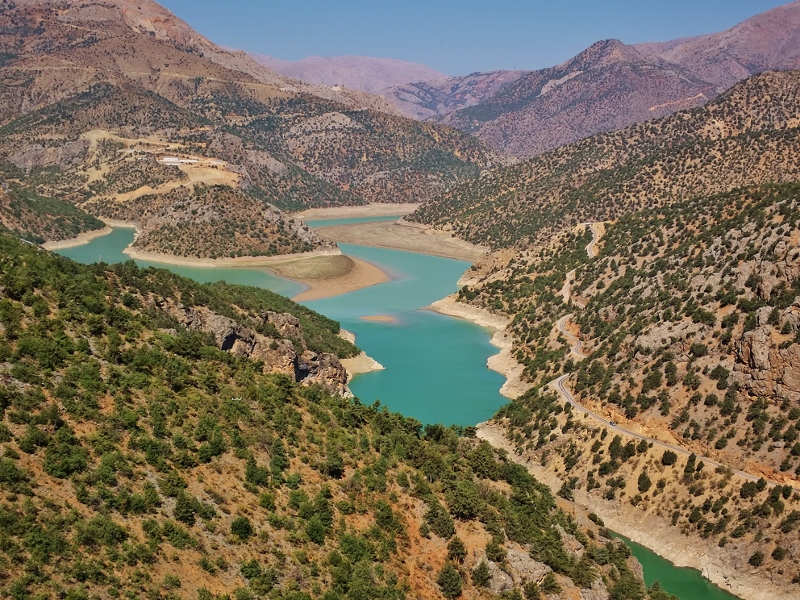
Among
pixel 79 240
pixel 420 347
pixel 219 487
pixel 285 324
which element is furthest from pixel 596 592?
pixel 79 240

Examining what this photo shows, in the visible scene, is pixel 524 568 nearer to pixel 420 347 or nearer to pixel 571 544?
pixel 571 544

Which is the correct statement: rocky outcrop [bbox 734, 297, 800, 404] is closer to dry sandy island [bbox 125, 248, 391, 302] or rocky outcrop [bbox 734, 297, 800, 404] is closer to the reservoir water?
the reservoir water

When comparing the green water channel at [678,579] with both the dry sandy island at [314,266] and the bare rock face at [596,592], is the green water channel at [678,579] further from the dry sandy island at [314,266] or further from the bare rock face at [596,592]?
the dry sandy island at [314,266]

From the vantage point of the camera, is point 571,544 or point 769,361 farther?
point 769,361

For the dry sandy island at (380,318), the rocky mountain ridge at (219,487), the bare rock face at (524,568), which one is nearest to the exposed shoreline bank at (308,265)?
the dry sandy island at (380,318)

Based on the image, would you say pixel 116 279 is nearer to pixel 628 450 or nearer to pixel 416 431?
pixel 416 431

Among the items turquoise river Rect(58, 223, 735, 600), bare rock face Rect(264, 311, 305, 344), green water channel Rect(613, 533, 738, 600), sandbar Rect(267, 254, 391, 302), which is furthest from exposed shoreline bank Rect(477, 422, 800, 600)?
sandbar Rect(267, 254, 391, 302)

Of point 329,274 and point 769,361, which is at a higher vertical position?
point 769,361
